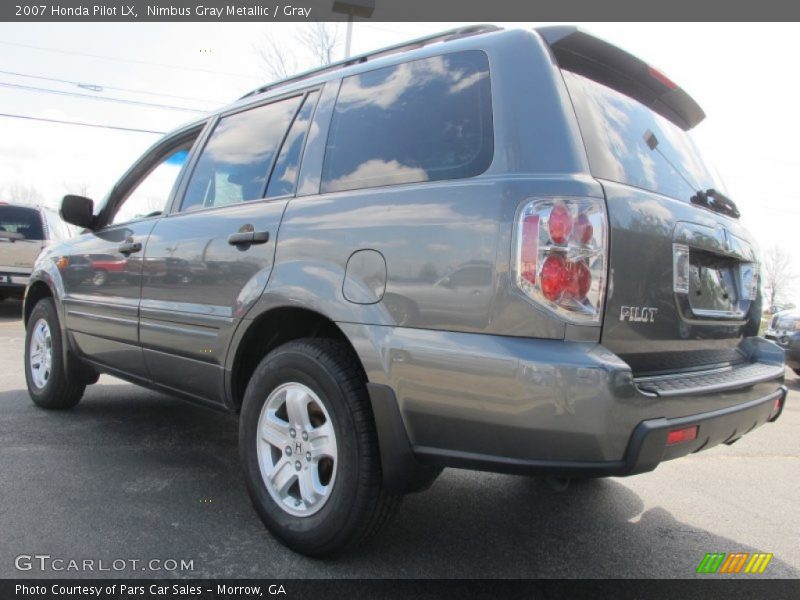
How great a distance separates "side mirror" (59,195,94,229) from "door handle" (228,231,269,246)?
75.2 inches

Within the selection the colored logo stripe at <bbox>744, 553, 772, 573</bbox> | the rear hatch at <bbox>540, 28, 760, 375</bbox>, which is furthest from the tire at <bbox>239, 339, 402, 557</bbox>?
the colored logo stripe at <bbox>744, 553, 772, 573</bbox>

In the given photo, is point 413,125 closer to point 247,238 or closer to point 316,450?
point 247,238

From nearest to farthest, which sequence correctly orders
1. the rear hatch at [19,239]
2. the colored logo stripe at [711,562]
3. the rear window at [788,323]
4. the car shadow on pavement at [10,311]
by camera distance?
the colored logo stripe at [711,562]
the rear window at [788,323]
the rear hatch at [19,239]
the car shadow on pavement at [10,311]

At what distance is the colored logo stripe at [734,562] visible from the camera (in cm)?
246

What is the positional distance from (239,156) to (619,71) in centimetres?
187

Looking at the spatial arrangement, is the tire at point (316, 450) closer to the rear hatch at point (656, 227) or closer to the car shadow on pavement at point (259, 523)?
the car shadow on pavement at point (259, 523)

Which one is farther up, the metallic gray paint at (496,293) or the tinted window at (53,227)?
the metallic gray paint at (496,293)

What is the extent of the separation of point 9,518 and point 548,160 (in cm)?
264

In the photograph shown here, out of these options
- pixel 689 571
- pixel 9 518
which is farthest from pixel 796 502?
pixel 9 518

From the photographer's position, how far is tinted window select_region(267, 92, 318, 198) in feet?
8.98

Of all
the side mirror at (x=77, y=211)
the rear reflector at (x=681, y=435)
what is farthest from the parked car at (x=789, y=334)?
the side mirror at (x=77, y=211)

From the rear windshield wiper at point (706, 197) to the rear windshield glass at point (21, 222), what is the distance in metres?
11.4

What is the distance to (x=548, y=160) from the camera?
196 cm

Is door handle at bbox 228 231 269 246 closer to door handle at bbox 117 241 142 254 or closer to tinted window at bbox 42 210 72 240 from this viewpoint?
door handle at bbox 117 241 142 254
